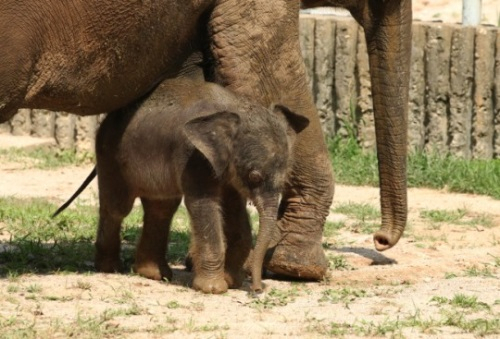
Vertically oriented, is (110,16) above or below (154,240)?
above

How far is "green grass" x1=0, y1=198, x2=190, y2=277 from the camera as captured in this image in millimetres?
8609

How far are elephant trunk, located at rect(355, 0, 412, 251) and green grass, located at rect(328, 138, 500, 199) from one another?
10.2 feet

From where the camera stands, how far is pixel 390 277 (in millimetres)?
8781

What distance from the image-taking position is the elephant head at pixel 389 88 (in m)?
9.09

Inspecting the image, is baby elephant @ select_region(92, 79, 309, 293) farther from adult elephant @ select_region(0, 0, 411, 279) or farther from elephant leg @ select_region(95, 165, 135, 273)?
adult elephant @ select_region(0, 0, 411, 279)

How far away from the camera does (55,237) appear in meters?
9.73

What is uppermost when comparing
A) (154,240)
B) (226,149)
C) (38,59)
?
(38,59)

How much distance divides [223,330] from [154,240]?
151 centimetres

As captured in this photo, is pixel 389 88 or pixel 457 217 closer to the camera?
pixel 389 88

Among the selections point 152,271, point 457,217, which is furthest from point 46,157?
point 152,271

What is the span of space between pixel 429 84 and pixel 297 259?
17.1ft

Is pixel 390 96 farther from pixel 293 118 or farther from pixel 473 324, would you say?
pixel 473 324

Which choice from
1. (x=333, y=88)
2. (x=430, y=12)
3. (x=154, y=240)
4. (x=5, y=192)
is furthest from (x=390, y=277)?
(x=430, y=12)

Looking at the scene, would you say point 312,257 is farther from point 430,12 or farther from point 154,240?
point 430,12
